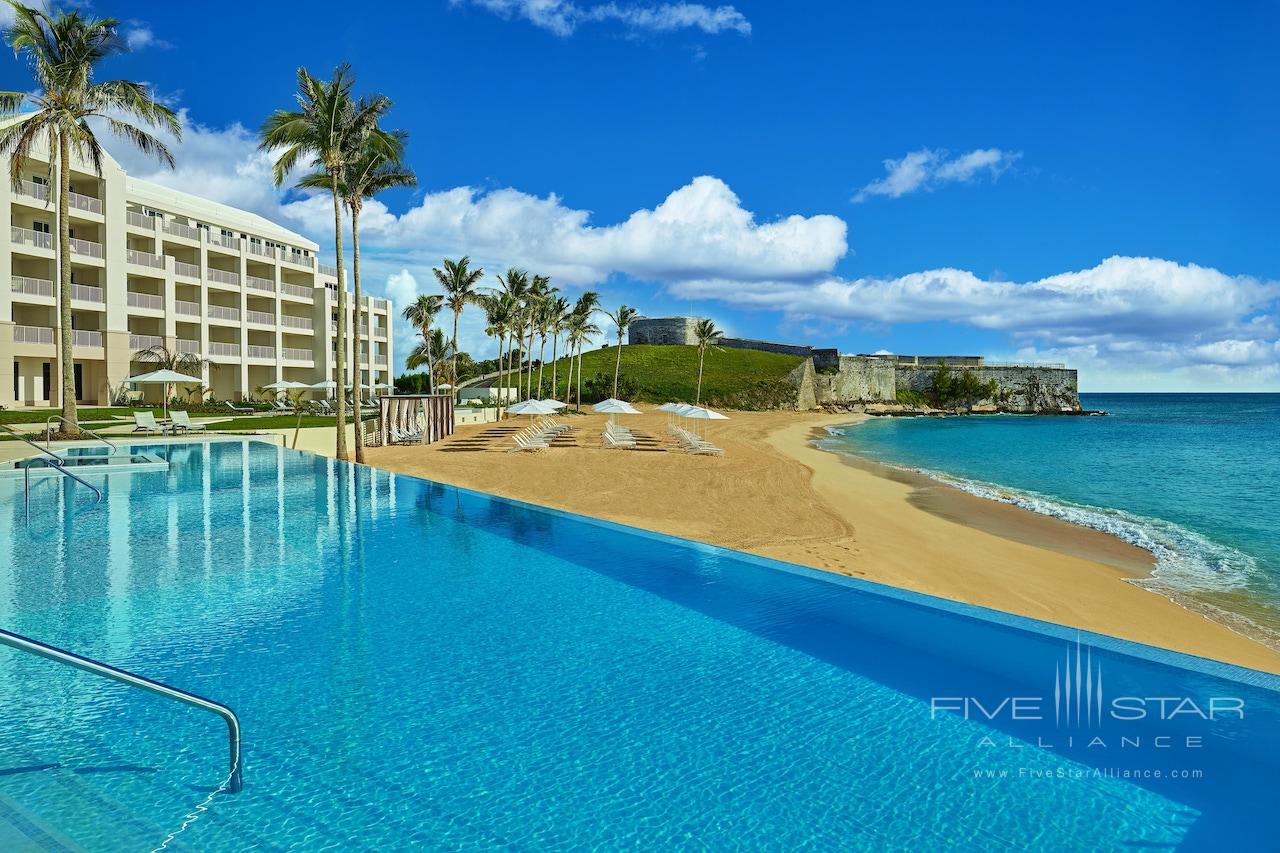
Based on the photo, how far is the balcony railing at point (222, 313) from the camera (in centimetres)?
4214

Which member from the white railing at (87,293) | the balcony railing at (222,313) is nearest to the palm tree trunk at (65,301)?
the white railing at (87,293)

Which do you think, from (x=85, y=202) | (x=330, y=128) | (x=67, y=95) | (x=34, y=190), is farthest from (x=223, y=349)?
(x=330, y=128)

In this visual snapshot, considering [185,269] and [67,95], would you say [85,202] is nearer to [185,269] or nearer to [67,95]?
[185,269]

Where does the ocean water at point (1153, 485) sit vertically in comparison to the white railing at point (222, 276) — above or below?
below

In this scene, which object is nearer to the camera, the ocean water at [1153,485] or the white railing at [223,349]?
the ocean water at [1153,485]

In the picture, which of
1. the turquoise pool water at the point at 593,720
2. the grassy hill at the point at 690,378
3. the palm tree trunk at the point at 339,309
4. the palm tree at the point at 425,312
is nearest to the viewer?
the turquoise pool water at the point at 593,720

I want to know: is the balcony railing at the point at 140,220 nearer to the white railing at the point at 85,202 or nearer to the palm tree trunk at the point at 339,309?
the white railing at the point at 85,202

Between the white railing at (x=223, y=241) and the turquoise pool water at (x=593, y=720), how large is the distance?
39.9 meters

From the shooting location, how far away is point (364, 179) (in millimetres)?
22641

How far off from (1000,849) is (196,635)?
6.35 metres

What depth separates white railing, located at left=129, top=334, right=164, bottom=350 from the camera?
124 ft

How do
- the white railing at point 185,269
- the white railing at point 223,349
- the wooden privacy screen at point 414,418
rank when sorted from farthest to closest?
1. the white railing at point 223,349
2. the white railing at point 185,269
3. the wooden privacy screen at point 414,418

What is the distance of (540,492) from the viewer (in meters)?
18.6

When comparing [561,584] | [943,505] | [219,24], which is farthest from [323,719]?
[219,24]
